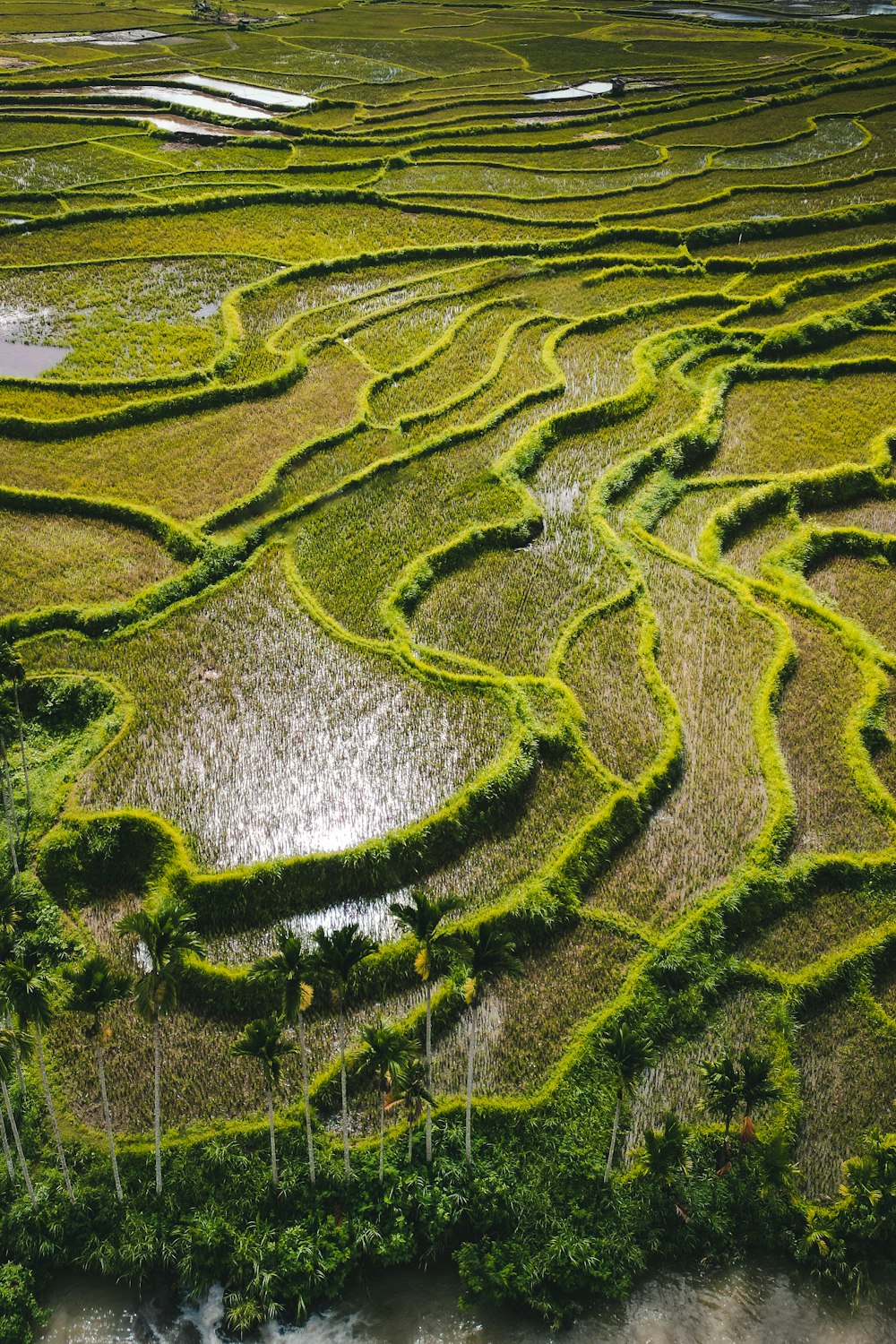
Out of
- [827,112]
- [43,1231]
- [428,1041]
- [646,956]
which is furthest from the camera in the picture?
[827,112]

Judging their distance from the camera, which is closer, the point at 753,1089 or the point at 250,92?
the point at 753,1089

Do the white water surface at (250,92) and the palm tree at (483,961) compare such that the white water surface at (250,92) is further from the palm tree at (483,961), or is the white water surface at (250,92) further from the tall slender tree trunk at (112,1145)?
the tall slender tree trunk at (112,1145)

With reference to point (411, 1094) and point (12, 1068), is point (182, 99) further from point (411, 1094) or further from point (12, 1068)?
point (411, 1094)

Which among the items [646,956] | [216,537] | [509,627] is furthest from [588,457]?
[646,956]

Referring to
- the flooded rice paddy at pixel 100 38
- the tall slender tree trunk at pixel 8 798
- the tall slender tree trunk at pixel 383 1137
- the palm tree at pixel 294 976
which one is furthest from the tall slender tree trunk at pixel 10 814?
the flooded rice paddy at pixel 100 38

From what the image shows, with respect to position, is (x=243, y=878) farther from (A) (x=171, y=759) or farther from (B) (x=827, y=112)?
(B) (x=827, y=112)

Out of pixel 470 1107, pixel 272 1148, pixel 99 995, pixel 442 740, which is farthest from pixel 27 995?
pixel 442 740

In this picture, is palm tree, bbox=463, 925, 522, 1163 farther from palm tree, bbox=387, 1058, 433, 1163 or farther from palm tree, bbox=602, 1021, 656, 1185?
palm tree, bbox=602, 1021, 656, 1185
